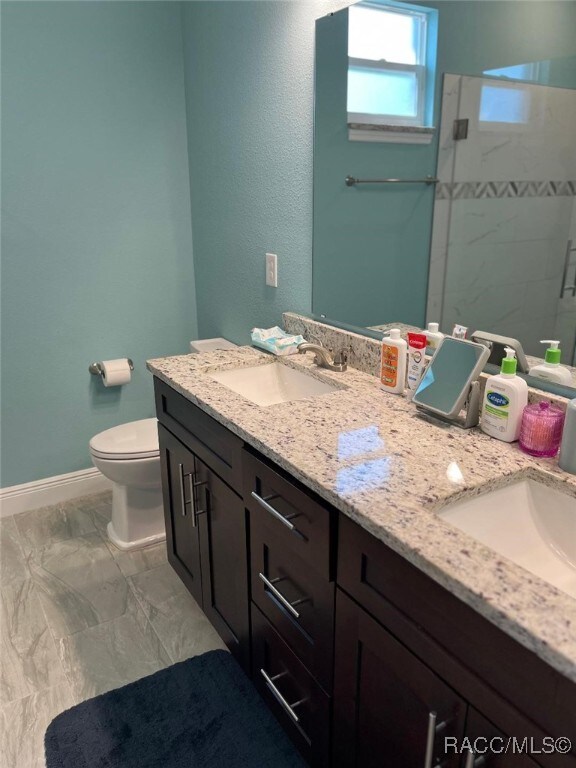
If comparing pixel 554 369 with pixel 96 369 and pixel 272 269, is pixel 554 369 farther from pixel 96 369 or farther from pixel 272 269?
pixel 96 369

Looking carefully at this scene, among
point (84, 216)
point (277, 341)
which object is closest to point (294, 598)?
point (277, 341)

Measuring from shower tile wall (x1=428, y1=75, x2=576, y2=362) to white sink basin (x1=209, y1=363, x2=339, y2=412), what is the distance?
1.69 ft

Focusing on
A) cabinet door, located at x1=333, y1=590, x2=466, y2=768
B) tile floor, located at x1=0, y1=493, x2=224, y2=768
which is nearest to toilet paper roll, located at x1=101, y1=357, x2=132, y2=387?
tile floor, located at x1=0, y1=493, x2=224, y2=768

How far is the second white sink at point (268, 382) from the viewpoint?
6.28ft

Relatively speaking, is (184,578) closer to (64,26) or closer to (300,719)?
(300,719)

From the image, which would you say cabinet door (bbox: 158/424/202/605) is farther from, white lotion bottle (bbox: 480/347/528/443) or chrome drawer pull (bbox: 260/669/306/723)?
white lotion bottle (bbox: 480/347/528/443)

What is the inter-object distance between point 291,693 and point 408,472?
0.69 meters

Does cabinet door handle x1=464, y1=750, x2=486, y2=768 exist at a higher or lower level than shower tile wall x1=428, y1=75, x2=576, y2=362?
lower

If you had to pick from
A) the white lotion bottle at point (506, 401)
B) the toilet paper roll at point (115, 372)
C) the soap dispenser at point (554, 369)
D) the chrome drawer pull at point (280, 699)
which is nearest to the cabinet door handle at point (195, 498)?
the chrome drawer pull at point (280, 699)

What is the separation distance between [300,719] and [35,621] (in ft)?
3.73

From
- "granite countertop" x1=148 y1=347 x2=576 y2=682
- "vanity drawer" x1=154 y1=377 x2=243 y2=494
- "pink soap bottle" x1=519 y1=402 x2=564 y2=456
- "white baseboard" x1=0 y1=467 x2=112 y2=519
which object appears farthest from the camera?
"white baseboard" x1=0 y1=467 x2=112 y2=519

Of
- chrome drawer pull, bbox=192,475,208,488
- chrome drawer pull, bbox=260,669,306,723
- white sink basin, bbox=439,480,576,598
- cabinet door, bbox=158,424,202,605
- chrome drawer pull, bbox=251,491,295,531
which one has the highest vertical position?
white sink basin, bbox=439,480,576,598

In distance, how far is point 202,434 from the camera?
1.69m

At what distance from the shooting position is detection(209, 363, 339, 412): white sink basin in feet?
6.28
